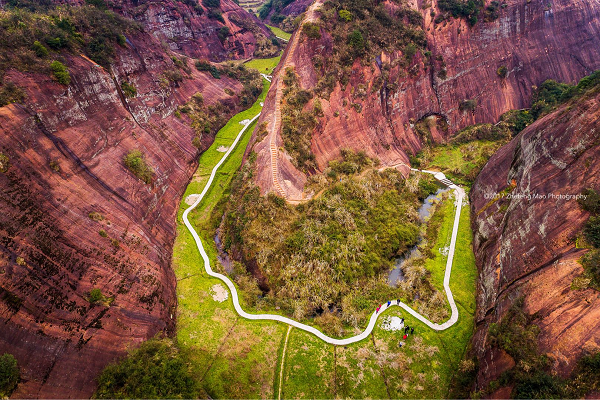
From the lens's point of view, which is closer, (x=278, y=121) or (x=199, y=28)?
(x=278, y=121)

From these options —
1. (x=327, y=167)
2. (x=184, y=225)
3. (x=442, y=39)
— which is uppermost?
(x=442, y=39)

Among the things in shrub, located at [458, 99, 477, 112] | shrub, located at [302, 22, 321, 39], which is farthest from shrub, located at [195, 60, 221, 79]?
shrub, located at [458, 99, 477, 112]

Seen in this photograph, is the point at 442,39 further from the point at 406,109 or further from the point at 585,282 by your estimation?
the point at 585,282

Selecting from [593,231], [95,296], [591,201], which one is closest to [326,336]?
[95,296]

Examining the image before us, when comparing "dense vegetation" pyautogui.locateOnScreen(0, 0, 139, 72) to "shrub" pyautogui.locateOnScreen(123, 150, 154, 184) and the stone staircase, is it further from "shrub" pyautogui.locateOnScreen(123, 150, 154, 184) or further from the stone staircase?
the stone staircase

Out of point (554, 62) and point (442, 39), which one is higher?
point (442, 39)

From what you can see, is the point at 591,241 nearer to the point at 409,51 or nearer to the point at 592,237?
the point at 592,237

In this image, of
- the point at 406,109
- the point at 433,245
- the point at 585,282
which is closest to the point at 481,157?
the point at 406,109
